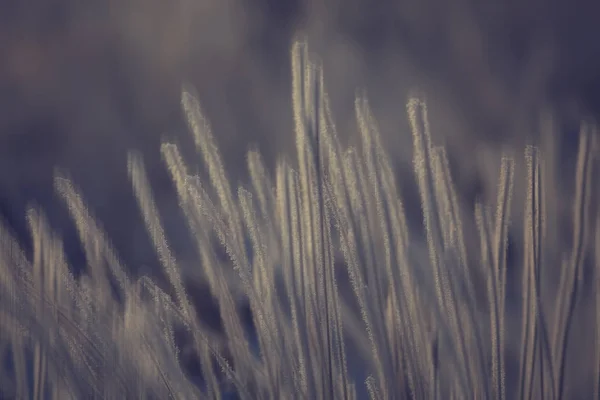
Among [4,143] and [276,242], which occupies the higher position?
[4,143]

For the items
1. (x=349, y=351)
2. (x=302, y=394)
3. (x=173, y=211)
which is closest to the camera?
(x=302, y=394)

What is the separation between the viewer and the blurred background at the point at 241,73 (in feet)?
2.97

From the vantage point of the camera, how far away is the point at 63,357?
22.9 inches

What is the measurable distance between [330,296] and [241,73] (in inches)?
19.9

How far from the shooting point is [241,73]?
0.97 meters

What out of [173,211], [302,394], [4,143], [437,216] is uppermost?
[4,143]

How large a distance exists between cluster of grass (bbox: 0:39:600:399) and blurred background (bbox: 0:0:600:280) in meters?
0.28

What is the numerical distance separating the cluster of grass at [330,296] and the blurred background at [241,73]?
282 millimetres

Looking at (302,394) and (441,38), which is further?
(441,38)

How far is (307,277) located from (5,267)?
274 mm

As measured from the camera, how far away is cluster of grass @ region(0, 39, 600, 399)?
541mm

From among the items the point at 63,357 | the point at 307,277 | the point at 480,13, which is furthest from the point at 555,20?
the point at 63,357

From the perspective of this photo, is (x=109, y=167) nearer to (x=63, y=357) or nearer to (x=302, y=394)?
(x=63, y=357)

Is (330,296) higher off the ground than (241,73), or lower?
lower
